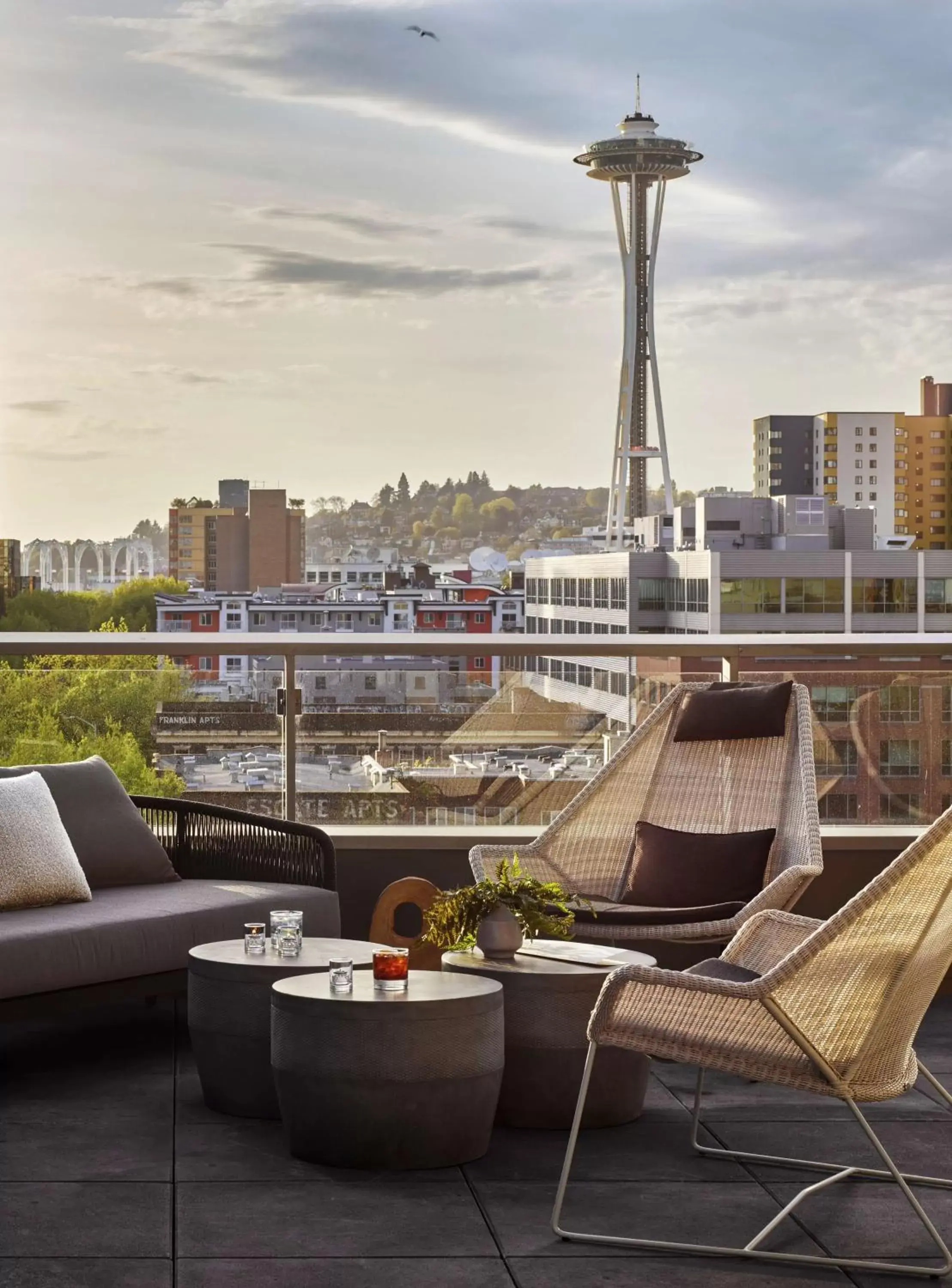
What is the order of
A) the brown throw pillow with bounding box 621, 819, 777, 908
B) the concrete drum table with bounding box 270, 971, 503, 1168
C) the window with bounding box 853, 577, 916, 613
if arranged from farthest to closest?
the window with bounding box 853, 577, 916, 613 < the brown throw pillow with bounding box 621, 819, 777, 908 < the concrete drum table with bounding box 270, 971, 503, 1168

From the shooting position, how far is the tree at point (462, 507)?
4991 centimetres

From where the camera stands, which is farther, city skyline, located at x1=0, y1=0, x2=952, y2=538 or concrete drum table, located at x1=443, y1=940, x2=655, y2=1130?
city skyline, located at x1=0, y1=0, x2=952, y2=538

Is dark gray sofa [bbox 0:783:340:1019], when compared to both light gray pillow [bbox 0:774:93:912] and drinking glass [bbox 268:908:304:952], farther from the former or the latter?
drinking glass [bbox 268:908:304:952]

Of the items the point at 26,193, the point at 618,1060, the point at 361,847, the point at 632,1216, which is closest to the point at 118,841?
the point at 361,847

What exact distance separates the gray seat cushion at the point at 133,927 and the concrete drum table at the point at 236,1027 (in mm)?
392

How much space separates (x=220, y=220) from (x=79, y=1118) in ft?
151

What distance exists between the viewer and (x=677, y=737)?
4.97 m

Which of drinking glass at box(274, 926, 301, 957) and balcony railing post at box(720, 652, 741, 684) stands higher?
balcony railing post at box(720, 652, 741, 684)

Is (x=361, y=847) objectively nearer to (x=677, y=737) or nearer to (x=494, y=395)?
(x=677, y=737)

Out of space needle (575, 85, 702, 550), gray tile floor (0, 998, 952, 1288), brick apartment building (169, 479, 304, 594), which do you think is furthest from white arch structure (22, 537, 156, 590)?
gray tile floor (0, 998, 952, 1288)

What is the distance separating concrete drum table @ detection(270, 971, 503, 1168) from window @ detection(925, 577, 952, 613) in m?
49.1

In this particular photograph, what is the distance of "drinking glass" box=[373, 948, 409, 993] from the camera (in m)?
3.53

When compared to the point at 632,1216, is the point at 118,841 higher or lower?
higher

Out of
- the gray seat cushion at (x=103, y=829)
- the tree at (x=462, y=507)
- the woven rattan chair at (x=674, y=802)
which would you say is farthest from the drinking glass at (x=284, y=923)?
the tree at (x=462, y=507)
